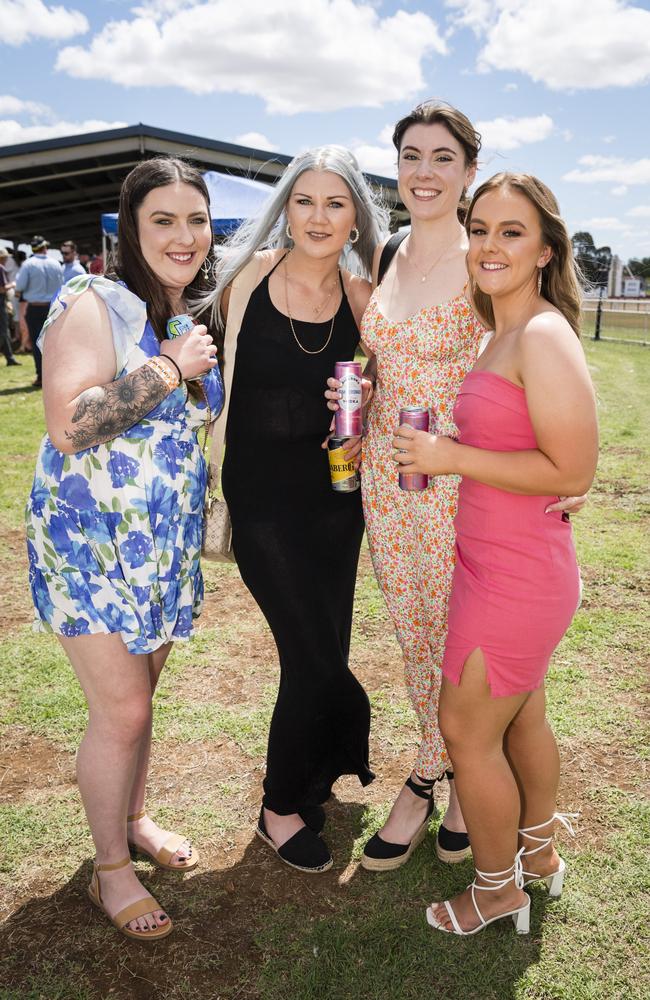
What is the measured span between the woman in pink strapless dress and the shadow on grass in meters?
0.34

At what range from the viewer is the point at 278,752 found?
2.64 m

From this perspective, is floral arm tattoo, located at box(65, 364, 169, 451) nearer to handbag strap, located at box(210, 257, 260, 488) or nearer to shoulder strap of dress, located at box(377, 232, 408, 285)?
handbag strap, located at box(210, 257, 260, 488)

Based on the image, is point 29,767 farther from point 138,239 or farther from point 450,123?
point 450,123

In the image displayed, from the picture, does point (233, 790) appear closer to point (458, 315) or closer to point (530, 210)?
point (458, 315)

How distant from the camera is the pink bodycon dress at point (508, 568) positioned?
2051mm

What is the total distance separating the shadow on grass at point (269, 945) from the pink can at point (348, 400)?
1.50 meters

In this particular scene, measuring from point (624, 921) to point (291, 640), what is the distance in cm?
133

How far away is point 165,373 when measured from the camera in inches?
82.4

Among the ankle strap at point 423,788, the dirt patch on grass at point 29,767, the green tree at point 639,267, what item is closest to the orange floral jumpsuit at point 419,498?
the ankle strap at point 423,788

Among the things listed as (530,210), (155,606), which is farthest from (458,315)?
(155,606)

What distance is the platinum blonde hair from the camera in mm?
2650

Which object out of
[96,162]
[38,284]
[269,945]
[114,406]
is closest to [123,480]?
[114,406]

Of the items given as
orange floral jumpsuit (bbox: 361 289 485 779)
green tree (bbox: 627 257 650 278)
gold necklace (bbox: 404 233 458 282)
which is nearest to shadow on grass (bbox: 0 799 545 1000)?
orange floral jumpsuit (bbox: 361 289 485 779)

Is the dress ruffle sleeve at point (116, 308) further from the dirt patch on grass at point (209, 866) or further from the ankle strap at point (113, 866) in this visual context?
the dirt patch on grass at point (209, 866)
